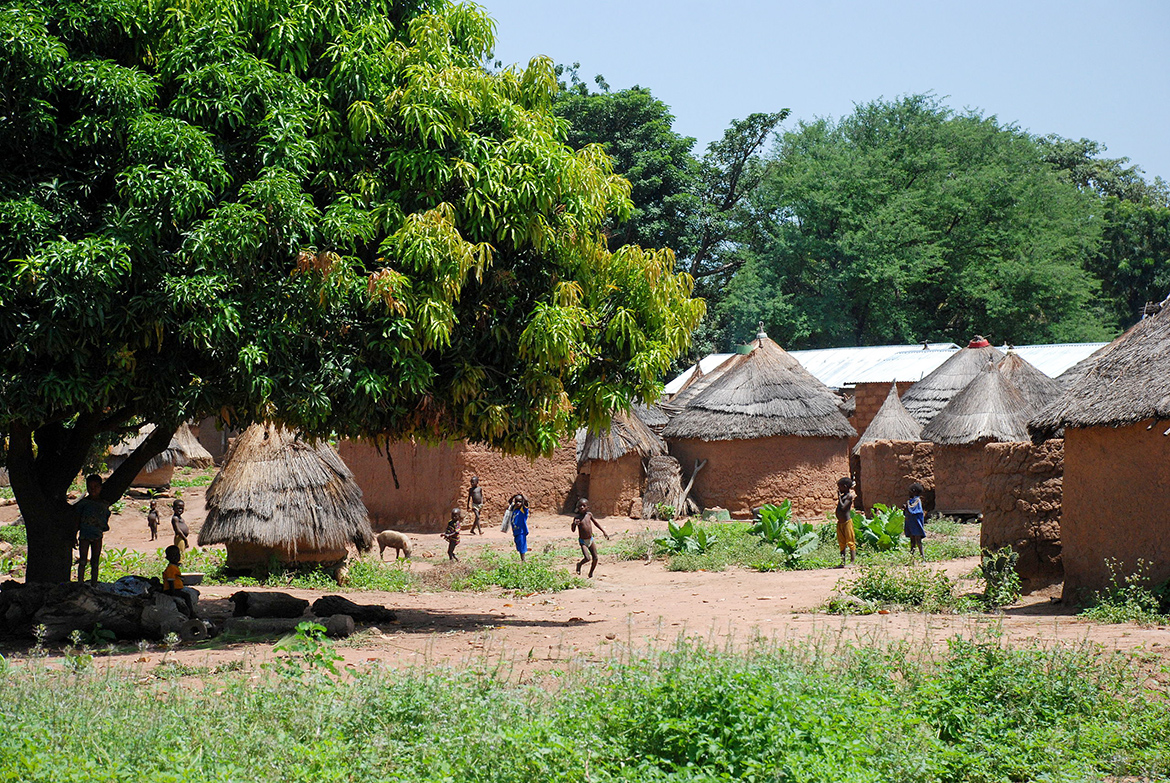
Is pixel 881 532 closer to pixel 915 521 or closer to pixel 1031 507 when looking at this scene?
pixel 915 521

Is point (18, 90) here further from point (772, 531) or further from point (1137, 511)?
point (772, 531)

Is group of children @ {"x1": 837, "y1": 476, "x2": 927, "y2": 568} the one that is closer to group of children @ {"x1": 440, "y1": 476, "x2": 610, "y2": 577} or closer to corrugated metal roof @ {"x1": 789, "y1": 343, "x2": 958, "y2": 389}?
group of children @ {"x1": 440, "y1": 476, "x2": 610, "y2": 577}

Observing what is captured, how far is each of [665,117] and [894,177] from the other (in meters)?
11.2

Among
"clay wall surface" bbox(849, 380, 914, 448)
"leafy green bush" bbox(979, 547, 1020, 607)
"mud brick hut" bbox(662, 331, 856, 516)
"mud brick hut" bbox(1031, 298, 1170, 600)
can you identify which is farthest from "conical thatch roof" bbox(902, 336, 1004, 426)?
"mud brick hut" bbox(1031, 298, 1170, 600)

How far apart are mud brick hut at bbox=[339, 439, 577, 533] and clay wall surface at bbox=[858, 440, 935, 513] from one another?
6.71 metres

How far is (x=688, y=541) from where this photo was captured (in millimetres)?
17016

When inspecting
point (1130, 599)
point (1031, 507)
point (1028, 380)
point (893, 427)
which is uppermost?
point (1028, 380)

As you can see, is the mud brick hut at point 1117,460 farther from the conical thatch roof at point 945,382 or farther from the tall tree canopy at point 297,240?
the conical thatch roof at point 945,382

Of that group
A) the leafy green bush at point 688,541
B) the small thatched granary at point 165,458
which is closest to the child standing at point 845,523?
the leafy green bush at point 688,541

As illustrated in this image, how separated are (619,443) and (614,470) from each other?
0.61m

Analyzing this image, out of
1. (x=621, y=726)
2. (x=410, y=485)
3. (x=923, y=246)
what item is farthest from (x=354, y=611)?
(x=923, y=246)

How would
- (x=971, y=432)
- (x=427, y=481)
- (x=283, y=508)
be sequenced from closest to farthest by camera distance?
(x=283, y=508)
(x=971, y=432)
(x=427, y=481)

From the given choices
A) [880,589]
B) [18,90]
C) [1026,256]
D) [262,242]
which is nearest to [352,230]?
[262,242]

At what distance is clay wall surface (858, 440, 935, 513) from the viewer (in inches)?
880
